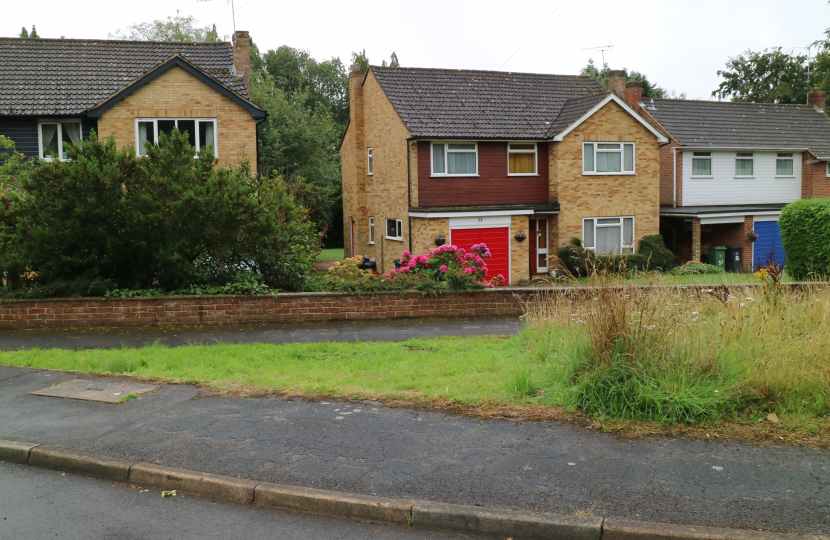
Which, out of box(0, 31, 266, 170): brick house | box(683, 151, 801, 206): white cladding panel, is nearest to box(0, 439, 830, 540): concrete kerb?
box(0, 31, 266, 170): brick house

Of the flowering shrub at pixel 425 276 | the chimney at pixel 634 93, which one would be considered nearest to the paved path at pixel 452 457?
the flowering shrub at pixel 425 276

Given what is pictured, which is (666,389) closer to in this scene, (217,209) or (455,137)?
(217,209)

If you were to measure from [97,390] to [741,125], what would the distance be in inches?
1341

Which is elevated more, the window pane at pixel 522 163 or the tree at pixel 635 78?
the tree at pixel 635 78

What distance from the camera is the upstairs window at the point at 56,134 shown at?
21797 millimetres

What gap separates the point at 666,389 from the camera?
654 centimetres

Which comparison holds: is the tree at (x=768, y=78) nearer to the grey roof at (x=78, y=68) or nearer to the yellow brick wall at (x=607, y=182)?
the yellow brick wall at (x=607, y=182)

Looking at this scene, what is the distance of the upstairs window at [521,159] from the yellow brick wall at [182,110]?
989 centimetres

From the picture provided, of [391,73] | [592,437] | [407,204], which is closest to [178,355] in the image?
[592,437]

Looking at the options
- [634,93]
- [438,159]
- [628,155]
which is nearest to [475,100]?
[438,159]

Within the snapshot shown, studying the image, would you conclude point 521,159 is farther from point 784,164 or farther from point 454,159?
point 784,164

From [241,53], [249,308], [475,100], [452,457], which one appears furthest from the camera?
[475,100]

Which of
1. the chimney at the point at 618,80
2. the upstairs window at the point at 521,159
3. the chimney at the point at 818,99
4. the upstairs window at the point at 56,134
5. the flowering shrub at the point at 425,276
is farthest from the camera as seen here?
the chimney at the point at 818,99

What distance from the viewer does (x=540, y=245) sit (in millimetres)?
28469
